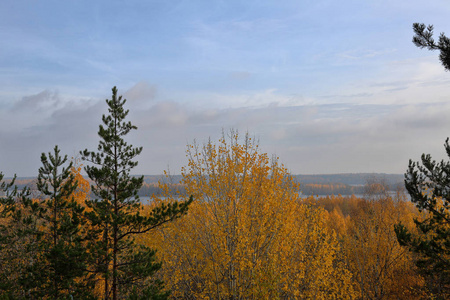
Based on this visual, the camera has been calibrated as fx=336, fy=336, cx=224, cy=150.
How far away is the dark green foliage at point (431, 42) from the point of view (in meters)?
8.88

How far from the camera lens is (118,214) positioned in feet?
40.7

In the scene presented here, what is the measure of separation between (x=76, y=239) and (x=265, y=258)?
23.3 ft

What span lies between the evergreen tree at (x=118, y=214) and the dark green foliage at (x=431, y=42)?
28.3 ft

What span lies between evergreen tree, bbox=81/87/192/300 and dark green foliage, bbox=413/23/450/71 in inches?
340

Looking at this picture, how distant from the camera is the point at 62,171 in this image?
49.2 ft

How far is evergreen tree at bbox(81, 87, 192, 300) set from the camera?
457 inches

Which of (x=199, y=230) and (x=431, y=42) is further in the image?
(x=199, y=230)

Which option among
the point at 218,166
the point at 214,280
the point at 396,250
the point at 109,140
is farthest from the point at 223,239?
the point at 396,250

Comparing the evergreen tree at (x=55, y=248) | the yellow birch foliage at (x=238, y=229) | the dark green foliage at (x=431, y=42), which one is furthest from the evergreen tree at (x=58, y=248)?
the dark green foliage at (x=431, y=42)

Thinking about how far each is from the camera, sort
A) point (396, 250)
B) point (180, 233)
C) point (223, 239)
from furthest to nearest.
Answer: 1. point (396, 250)
2. point (180, 233)
3. point (223, 239)

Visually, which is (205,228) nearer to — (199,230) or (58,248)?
(199,230)

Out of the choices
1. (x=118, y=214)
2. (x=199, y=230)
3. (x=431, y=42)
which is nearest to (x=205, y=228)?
(x=199, y=230)

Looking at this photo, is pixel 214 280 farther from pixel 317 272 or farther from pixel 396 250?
pixel 396 250

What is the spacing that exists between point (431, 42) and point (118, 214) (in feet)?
37.2
